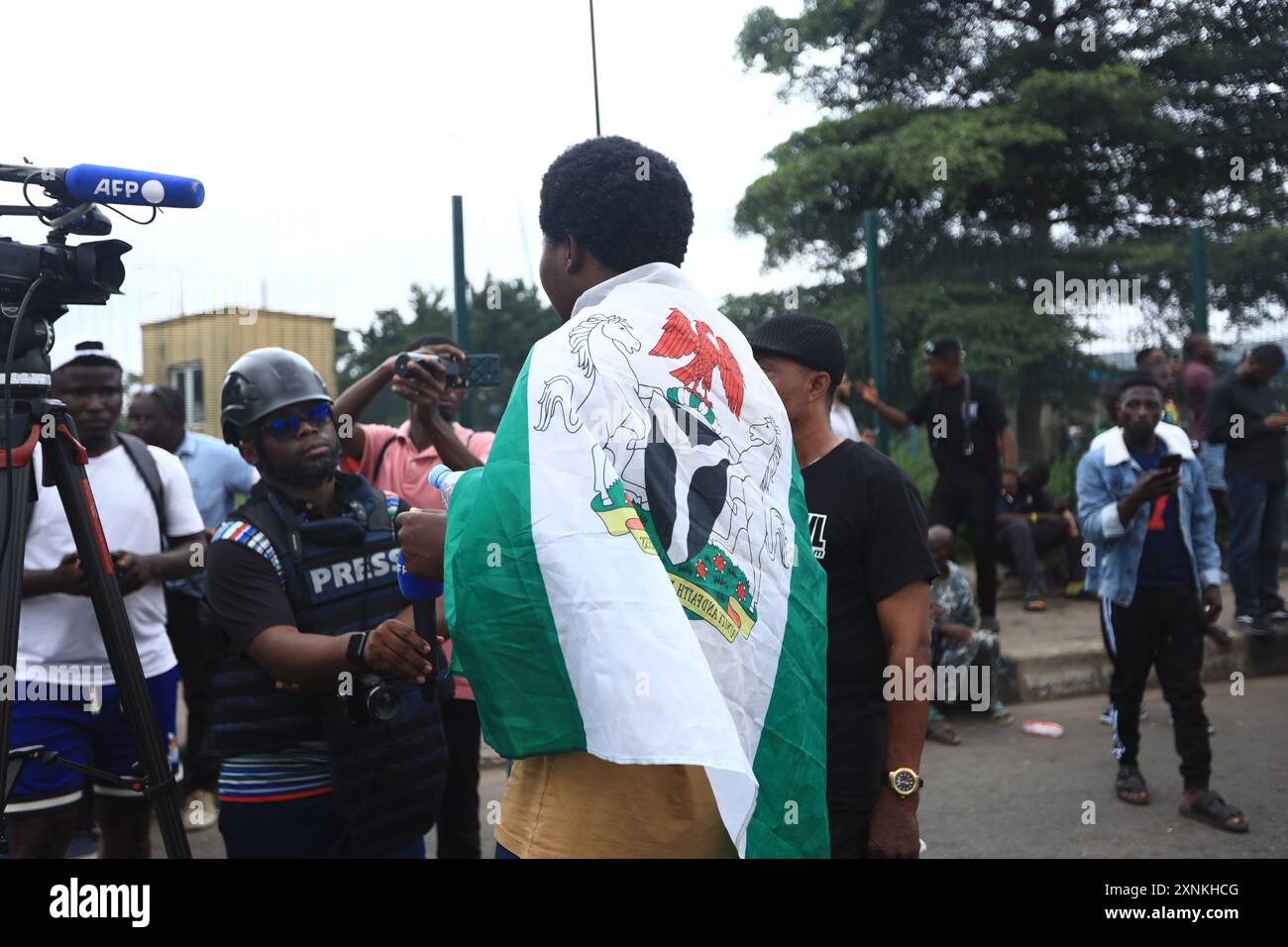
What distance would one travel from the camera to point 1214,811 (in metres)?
4.62

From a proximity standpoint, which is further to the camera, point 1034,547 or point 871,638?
point 1034,547

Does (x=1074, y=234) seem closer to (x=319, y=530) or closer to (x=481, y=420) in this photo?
(x=481, y=420)

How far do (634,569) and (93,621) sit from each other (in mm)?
2722

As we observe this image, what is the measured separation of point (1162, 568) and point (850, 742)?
280 cm

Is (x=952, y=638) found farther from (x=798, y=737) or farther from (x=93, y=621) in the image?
(x=798, y=737)

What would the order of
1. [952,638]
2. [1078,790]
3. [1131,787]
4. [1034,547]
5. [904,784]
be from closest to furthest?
[904,784] → [1131,787] → [1078,790] → [952,638] → [1034,547]

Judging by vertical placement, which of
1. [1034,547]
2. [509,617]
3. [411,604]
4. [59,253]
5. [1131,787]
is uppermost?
[59,253]

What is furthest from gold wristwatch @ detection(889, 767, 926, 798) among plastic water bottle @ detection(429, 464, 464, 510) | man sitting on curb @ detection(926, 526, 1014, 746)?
man sitting on curb @ detection(926, 526, 1014, 746)

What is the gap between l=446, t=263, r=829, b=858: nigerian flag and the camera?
5.22 feet

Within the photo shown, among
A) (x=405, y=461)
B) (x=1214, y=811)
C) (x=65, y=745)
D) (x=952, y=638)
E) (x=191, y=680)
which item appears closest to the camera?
(x=65, y=745)

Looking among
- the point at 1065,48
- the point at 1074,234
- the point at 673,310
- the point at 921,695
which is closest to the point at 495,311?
the point at 921,695

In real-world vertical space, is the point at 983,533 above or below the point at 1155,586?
below

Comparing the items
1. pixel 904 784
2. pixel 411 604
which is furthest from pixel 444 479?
pixel 904 784

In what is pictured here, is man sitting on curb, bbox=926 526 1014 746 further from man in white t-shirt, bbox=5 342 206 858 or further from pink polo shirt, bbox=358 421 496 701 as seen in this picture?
man in white t-shirt, bbox=5 342 206 858
